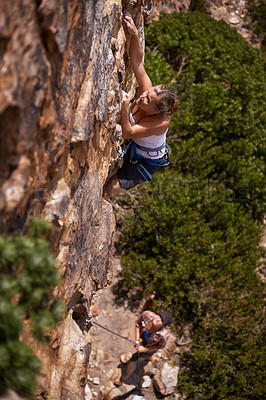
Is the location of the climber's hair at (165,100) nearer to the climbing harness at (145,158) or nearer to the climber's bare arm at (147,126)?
the climber's bare arm at (147,126)

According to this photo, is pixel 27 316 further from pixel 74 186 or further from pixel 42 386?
pixel 74 186

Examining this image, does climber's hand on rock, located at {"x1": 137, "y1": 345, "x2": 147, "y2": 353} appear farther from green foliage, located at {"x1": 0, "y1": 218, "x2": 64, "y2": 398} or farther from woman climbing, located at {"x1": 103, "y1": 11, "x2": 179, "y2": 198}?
green foliage, located at {"x1": 0, "y1": 218, "x2": 64, "y2": 398}

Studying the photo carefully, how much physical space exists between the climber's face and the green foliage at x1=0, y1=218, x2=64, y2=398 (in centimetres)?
161

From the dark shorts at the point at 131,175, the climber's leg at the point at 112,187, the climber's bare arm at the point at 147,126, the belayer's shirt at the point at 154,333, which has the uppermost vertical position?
the climber's bare arm at the point at 147,126

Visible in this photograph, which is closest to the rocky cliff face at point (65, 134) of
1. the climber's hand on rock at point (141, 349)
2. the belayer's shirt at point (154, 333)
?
the belayer's shirt at point (154, 333)

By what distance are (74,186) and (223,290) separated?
501 cm

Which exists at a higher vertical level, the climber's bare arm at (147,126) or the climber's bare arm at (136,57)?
the climber's bare arm at (136,57)

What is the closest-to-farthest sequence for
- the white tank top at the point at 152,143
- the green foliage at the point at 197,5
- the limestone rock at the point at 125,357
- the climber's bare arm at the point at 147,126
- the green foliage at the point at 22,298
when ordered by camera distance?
the green foliage at the point at 22,298 → the climber's bare arm at the point at 147,126 → the white tank top at the point at 152,143 → the limestone rock at the point at 125,357 → the green foliage at the point at 197,5

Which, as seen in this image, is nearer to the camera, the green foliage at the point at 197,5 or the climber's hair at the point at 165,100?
the climber's hair at the point at 165,100

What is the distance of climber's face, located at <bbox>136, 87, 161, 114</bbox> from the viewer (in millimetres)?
2961

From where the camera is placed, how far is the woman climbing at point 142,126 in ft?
9.80

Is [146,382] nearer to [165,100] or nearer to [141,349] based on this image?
[141,349]

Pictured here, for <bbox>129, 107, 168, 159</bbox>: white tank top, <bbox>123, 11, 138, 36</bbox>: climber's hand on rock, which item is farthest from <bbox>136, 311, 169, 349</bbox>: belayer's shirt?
<bbox>123, 11, 138, 36</bbox>: climber's hand on rock

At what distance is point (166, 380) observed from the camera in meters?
6.00
